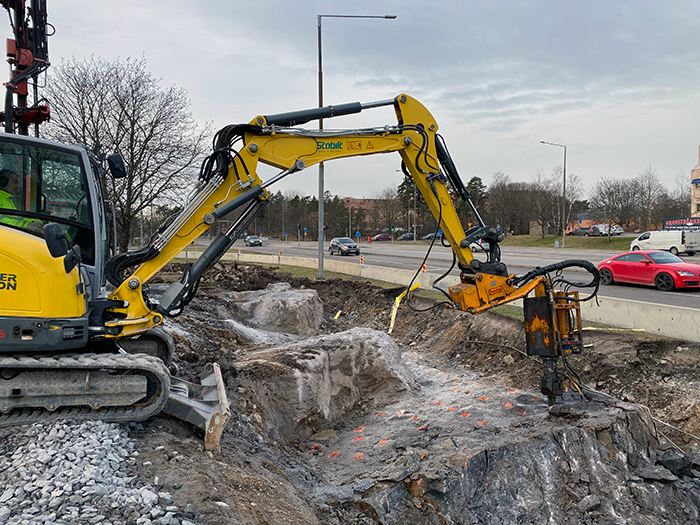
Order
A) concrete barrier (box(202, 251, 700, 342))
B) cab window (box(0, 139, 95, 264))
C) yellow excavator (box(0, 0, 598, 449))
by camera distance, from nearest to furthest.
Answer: yellow excavator (box(0, 0, 598, 449)) → cab window (box(0, 139, 95, 264)) → concrete barrier (box(202, 251, 700, 342))

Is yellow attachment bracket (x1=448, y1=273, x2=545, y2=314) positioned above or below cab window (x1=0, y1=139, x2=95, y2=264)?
below

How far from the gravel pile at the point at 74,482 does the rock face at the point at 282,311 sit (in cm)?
931

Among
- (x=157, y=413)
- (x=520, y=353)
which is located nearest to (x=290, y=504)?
(x=157, y=413)

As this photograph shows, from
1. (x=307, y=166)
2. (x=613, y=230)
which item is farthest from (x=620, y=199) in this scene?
(x=307, y=166)

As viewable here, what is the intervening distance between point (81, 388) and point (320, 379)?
4.23 meters

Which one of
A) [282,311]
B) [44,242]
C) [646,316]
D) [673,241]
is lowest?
[282,311]

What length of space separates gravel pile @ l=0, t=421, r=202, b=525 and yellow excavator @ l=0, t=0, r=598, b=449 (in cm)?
32

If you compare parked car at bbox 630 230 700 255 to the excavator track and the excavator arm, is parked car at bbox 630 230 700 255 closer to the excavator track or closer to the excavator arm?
the excavator arm

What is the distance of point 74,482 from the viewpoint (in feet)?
12.8

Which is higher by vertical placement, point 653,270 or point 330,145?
point 330,145

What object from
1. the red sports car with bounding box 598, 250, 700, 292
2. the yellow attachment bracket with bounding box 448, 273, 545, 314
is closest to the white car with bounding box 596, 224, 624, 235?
the red sports car with bounding box 598, 250, 700, 292

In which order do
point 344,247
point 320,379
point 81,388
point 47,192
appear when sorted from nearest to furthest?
point 81,388, point 47,192, point 320,379, point 344,247

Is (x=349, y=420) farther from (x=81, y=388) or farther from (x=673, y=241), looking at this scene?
(x=673, y=241)

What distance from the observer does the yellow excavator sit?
473 centimetres
